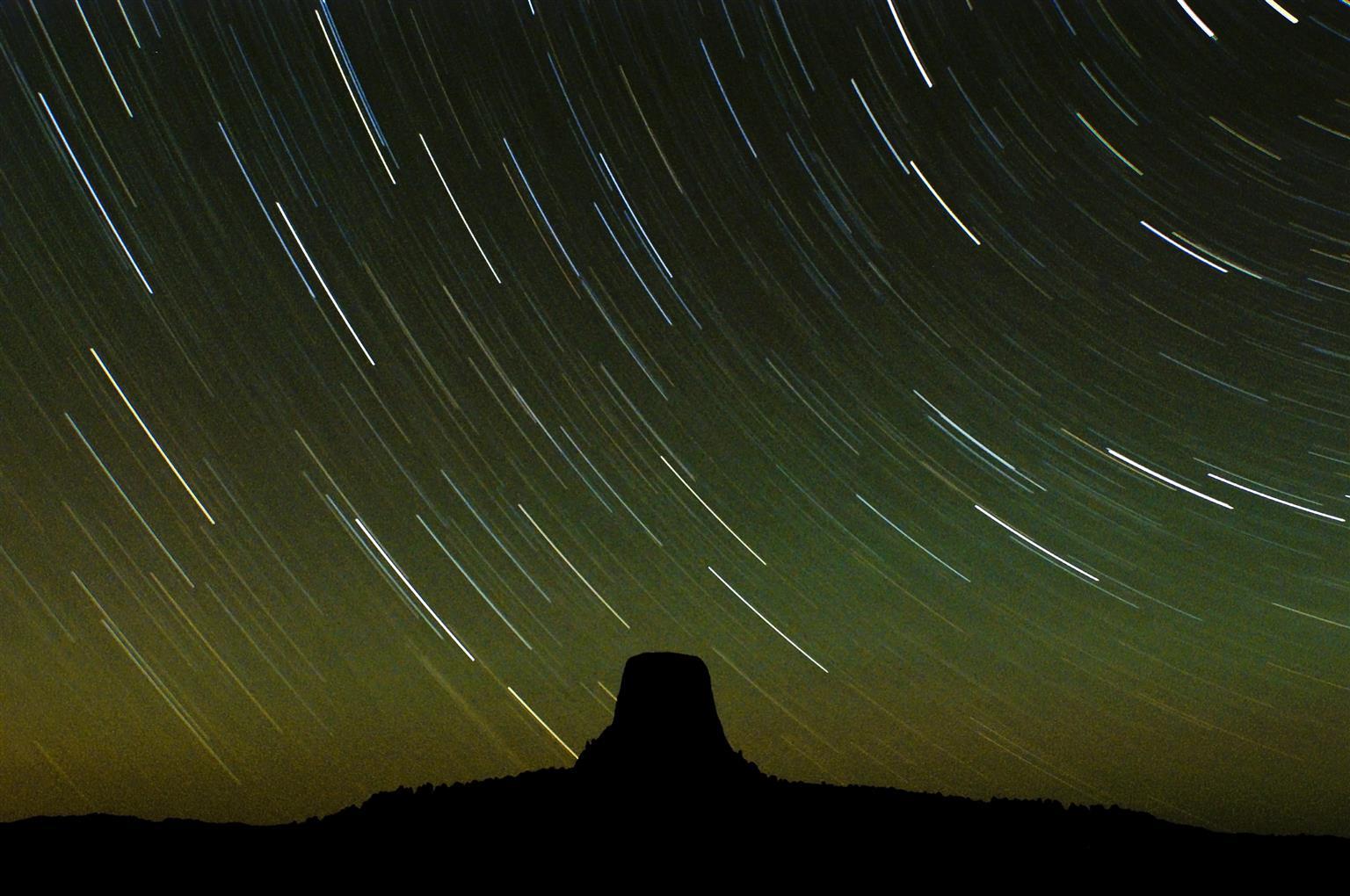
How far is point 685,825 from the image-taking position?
20.9 meters

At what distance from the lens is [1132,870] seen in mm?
17516

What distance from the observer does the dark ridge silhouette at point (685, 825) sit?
18688mm

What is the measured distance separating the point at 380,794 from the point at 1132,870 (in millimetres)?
14735

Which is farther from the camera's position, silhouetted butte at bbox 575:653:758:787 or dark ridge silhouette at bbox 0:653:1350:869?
silhouetted butte at bbox 575:653:758:787

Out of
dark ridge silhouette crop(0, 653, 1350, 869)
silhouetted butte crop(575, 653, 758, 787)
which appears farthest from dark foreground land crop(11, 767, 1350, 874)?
silhouetted butte crop(575, 653, 758, 787)

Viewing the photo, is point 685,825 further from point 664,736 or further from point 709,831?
point 664,736

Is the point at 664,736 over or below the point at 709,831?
over

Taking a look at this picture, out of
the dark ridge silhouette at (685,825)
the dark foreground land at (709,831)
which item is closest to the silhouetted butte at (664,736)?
the dark ridge silhouette at (685,825)

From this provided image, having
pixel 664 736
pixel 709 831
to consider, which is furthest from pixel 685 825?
pixel 664 736

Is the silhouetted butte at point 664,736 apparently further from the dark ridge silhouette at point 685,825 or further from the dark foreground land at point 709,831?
the dark foreground land at point 709,831

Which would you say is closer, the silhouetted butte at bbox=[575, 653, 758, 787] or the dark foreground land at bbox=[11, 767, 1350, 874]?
the dark foreground land at bbox=[11, 767, 1350, 874]

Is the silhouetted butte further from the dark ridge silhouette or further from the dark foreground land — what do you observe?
the dark foreground land

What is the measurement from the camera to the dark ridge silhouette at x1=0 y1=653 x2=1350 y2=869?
1869 cm

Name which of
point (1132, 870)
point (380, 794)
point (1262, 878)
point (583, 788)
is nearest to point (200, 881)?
point (380, 794)
